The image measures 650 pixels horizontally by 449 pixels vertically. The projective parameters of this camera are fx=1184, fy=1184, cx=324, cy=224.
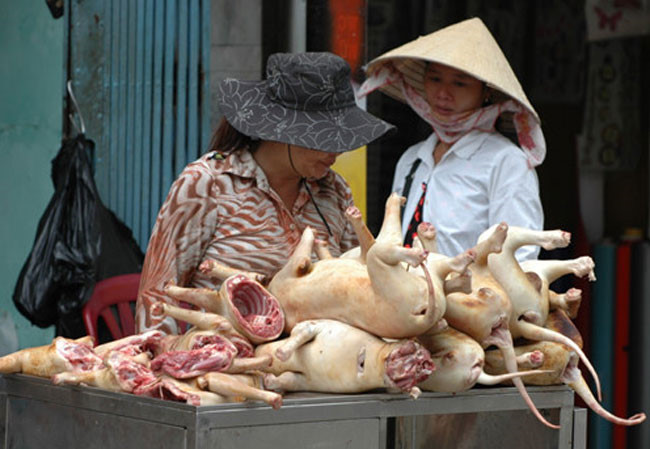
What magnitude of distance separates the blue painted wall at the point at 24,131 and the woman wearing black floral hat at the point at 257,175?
1.88 metres

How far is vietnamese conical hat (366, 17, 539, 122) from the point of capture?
11.8 ft

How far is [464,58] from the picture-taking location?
143 inches

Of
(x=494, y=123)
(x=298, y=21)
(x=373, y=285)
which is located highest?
(x=298, y=21)

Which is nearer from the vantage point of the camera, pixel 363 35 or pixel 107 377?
pixel 107 377

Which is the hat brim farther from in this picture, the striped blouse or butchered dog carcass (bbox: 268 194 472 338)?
butchered dog carcass (bbox: 268 194 472 338)

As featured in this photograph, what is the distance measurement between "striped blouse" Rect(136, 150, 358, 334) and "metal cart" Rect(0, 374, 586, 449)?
464 millimetres

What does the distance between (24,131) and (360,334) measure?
276 cm

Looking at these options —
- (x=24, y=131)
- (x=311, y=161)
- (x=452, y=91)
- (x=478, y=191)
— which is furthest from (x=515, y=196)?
(x=24, y=131)

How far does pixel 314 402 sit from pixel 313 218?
87cm

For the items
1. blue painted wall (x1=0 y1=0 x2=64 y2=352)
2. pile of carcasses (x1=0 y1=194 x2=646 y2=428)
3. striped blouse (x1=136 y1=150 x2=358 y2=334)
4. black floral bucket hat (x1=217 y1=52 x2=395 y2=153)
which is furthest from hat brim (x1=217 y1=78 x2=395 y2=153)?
blue painted wall (x1=0 y1=0 x2=64 y2=352)

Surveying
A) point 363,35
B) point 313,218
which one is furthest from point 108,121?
point 313,218

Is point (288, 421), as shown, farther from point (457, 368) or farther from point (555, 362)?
point (555, 362)

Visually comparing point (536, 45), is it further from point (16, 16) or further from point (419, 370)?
point (419, 370)

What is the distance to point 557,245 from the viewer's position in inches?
96.7
